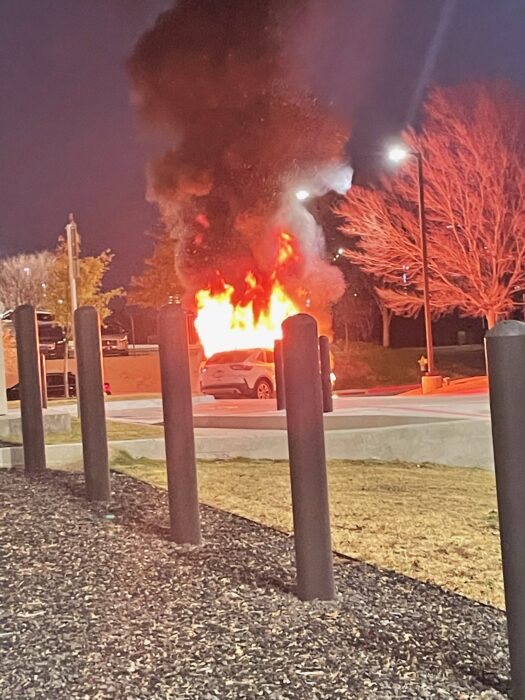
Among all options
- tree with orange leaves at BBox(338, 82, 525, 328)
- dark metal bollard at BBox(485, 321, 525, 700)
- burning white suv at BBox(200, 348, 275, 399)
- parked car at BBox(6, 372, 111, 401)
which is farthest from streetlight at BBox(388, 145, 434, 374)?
dark metal bollard at BBox(485, 321, 525, 700)

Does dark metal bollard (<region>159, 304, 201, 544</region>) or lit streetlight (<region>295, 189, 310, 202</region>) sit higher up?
lit streetlight (<region>295, 189, 310, 202</region>)

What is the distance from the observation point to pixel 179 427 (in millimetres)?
3598

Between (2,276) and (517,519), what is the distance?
39354mm

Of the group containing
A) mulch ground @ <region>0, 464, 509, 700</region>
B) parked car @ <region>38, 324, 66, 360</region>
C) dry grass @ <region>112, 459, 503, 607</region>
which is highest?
parked car @ <region>38, 324, 66, 360</region>

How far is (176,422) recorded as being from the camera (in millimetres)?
3602

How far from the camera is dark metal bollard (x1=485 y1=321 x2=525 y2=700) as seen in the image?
7.74 feet

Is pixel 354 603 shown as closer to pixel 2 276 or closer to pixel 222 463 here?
pixel 222 463

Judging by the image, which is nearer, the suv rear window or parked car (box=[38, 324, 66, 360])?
the suv rear window

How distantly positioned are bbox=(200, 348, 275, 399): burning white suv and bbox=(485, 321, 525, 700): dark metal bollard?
14607 millimetres

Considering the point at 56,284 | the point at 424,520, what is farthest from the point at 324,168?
the point at 424,520

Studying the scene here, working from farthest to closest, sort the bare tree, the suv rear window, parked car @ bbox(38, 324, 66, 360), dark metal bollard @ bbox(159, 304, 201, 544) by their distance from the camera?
the bare tree < parked car @ bbox(38, 324, 66, 360) < the suv rear window < dark metal bollard @ bbox(159, 304, 201, 544)

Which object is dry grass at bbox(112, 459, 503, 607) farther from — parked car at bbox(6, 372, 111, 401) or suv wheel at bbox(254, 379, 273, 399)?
parked car at bbox(6, 372, 111, 401)

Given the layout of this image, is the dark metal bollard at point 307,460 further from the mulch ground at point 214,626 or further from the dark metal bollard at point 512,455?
the dark metal bollard at point 512,455

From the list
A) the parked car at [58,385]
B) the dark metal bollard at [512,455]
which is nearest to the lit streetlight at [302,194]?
the parked car at [58,385]
